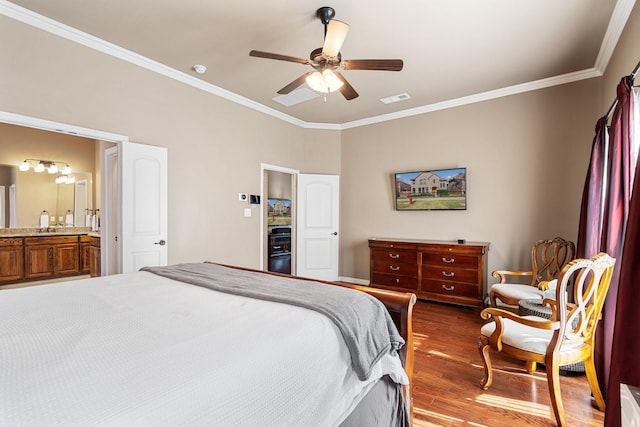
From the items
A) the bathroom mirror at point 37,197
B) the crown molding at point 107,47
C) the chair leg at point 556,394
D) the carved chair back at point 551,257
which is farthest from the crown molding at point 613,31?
the bathroom mirror at point 37,197

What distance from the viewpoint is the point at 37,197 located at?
5.45 metres

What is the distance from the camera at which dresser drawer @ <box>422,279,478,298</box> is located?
3.94m

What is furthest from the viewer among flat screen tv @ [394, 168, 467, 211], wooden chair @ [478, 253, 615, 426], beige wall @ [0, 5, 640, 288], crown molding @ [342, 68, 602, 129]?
flat screen tv @ [394, 168, 467, 211]

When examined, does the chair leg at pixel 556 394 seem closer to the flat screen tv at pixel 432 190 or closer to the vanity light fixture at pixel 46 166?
the flat screen tv at pixel 432 190

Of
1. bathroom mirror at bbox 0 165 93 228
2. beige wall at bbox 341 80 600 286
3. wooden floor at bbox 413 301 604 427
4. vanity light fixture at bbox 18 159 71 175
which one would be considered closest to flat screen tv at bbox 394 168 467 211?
beige wall at bbox 341 80 600 286

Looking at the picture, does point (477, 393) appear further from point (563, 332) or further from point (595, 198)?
point (595, 198)

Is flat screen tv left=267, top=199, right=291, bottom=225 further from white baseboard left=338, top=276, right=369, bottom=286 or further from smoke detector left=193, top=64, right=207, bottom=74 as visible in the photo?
smoke detector left=193, top=64, right=207, bottom=74

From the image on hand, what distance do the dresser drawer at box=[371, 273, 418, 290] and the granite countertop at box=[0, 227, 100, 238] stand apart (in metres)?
4.34

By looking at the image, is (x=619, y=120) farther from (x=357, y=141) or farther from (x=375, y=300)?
(x=357, y=141)

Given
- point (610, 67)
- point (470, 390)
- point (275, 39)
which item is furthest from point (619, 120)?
point (275, 39)

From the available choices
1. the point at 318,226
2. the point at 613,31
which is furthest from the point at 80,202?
the point at 613,31

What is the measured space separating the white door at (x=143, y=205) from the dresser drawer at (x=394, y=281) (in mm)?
2931

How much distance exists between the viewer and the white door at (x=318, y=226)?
211 inches

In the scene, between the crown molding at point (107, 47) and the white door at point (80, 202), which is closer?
the crown molding at point (107, 47)
